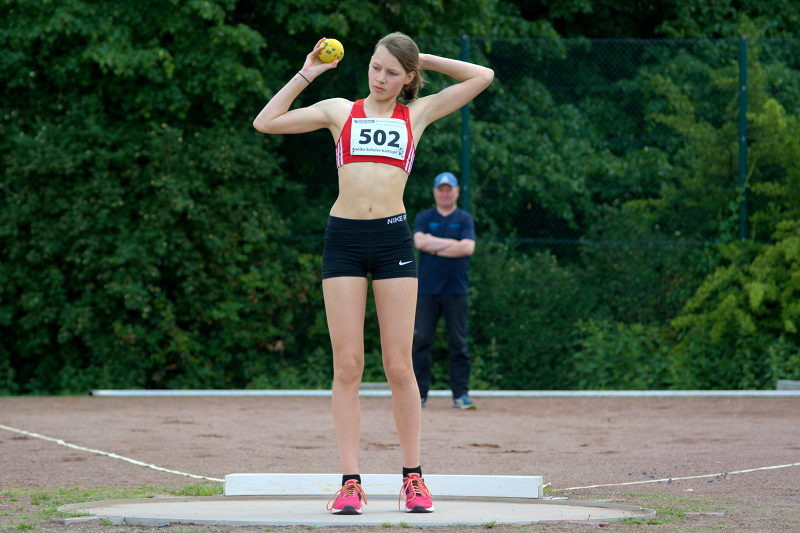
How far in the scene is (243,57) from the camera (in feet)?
48.0

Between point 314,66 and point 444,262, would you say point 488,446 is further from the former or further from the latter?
point 314,66

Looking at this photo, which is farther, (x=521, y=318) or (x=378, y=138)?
(x=521, y=318)

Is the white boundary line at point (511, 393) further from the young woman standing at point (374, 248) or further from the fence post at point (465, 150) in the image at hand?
the young woman standing at point (374, 248)

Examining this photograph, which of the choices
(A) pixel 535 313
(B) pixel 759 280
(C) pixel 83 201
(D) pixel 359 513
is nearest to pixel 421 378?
(A) pixel 535 313

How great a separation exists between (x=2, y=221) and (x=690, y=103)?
308 inches

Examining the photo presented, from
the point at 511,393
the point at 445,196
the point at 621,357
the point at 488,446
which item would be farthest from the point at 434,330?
the point at 621,357

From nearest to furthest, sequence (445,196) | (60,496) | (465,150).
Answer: (60,496) < (445,196) < (465,150)

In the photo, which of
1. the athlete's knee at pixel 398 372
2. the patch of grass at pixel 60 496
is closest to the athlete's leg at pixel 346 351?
the athlete's knee at pixel 398 372

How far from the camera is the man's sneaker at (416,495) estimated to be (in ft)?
18.1

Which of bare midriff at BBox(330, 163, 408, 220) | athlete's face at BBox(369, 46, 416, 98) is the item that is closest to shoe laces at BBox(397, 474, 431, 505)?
bare midriff at BBox(330, 163, 408, 220)

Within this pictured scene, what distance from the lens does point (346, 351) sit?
5605 millimetres

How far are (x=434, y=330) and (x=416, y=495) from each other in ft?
19.1

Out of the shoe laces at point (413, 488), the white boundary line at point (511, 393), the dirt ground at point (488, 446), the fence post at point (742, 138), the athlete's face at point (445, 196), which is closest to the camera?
the shoe laces at point (413, 488)

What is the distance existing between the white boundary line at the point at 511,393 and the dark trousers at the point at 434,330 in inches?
51.7
